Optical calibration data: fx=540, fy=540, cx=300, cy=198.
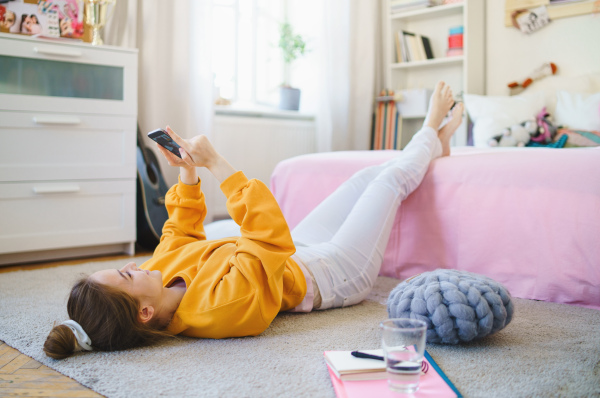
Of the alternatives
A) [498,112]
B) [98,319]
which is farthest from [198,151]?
[498,112]

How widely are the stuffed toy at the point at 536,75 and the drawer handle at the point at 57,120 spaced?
2.56 metres

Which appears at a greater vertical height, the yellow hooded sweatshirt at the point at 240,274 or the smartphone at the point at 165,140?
the smartphone at the point at 165,140

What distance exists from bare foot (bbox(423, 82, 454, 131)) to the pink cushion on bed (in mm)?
248

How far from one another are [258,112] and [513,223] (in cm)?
217

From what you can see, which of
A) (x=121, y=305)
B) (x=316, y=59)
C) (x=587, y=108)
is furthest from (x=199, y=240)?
(x=316, y=59)

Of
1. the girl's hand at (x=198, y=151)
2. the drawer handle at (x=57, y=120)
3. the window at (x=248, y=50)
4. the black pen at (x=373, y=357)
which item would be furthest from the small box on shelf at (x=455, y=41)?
the black pen at (x=373, y=357)

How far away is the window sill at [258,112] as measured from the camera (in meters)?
3.41

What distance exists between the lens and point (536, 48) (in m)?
3.35

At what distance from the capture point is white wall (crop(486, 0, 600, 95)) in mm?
3145

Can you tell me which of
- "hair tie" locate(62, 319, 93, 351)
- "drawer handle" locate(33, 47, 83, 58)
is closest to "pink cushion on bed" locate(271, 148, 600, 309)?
"hair tie" locate(62, 319, 93, 351)

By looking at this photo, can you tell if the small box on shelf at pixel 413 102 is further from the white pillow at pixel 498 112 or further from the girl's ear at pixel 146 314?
the girl's ear at pixel 146 314

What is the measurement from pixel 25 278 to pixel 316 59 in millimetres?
2482

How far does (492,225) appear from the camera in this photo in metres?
1.77

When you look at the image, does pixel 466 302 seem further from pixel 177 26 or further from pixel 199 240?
pixel 177 26
